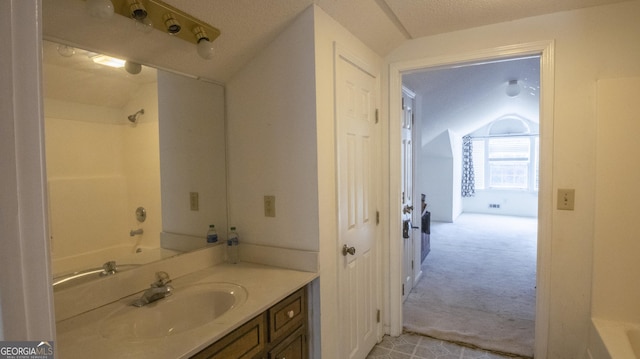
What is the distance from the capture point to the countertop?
967 mm

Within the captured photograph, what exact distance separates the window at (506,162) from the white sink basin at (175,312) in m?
8.16

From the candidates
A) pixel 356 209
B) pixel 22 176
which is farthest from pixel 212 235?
pixel 22 176

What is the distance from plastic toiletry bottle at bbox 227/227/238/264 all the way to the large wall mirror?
112 millimetres

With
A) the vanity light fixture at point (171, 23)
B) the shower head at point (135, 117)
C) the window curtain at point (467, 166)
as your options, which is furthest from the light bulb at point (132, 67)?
the window curtain at point (467, 166)

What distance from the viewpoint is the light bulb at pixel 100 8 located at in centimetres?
107

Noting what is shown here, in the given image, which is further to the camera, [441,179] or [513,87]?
[441,179]

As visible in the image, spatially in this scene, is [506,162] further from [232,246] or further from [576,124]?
[232,246]

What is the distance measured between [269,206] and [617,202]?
76.3 inches

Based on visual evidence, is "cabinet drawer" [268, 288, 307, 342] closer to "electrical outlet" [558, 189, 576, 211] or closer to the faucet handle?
the faucet handle

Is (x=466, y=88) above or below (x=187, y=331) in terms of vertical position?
above

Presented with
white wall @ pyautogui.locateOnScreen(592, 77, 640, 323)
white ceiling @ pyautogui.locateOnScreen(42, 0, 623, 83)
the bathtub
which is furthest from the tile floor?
white ceiling @ pyautogui.locateOnScreen(42, 0, 623, 83)

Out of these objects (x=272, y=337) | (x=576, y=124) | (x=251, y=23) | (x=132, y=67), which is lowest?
(x=272, y=337)

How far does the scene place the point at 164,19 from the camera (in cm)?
132

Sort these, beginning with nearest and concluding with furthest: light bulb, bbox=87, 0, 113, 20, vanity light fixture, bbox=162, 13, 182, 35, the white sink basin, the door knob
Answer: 1. light bulb, bbox=87, 0, 113, 20
2. the white sink basin
3. vanity light fixture, bbox=162, 13, 182, 35
4. the door knob
